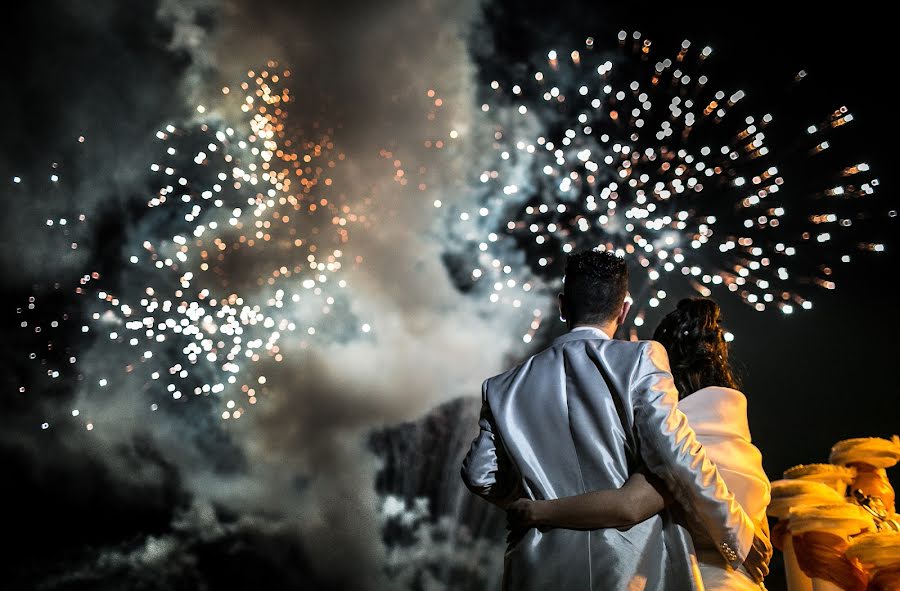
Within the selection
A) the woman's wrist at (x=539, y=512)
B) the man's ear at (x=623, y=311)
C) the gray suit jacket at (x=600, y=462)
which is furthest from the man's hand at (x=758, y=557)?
the man's ear at (x=623, y=311)

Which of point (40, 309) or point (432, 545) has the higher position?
point (40, 309)

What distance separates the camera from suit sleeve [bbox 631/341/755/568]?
2102mm

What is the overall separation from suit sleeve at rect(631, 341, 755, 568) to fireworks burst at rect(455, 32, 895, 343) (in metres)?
4.87

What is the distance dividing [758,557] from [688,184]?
518 centimetres

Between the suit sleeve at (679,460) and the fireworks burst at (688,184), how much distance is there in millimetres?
4870

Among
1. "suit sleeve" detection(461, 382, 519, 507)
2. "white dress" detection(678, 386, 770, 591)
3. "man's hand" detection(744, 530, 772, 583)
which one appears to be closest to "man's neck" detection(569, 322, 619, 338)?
"suit sleeve" detection(461, 382, 519, 507)

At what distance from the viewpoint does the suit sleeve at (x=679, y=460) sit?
210 cm

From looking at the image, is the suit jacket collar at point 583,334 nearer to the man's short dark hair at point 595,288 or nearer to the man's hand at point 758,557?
the man's short dark hair at point 595,288

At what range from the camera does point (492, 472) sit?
2.51 metres

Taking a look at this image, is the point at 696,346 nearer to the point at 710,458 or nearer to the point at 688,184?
the point at 710,458

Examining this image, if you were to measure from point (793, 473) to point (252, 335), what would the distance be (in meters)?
7.26

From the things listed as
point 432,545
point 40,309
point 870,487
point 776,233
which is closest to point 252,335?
point 40,309

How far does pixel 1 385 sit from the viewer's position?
378 inches

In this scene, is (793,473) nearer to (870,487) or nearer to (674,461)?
(870,487)
